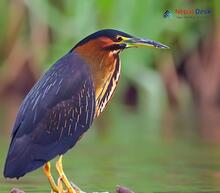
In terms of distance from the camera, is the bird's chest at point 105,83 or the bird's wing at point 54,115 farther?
the bird's chest at point 105,83

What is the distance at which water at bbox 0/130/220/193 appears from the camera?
8539 millimetres

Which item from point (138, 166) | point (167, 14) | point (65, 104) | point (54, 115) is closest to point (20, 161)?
point (54, 115)

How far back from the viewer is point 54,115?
7.79 m

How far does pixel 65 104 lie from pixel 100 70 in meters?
0.38

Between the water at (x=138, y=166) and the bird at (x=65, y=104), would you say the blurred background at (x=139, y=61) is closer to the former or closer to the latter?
the water at (x=138, y=166)

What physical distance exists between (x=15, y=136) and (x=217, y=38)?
8694 millimetres

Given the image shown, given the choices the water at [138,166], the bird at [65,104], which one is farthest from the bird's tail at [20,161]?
the water at [138,166]

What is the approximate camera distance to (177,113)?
16516 millimetres

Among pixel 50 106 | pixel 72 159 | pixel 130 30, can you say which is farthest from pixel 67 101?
pixel 130 30

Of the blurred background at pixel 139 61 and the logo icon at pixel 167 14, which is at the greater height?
the logo icon at pixel 167 14

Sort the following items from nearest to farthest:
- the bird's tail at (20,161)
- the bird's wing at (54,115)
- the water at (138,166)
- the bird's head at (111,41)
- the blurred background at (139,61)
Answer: the bird's tail at (20,161) < the bird's wing at (54,115) < the bird's head at (111,41) < the water at (138,166) < the blurred background at (139,61)

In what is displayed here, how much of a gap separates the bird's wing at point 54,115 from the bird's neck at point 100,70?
0.20 ft

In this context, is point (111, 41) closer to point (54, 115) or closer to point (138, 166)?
point (54, 115)

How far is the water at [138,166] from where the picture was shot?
854cm
